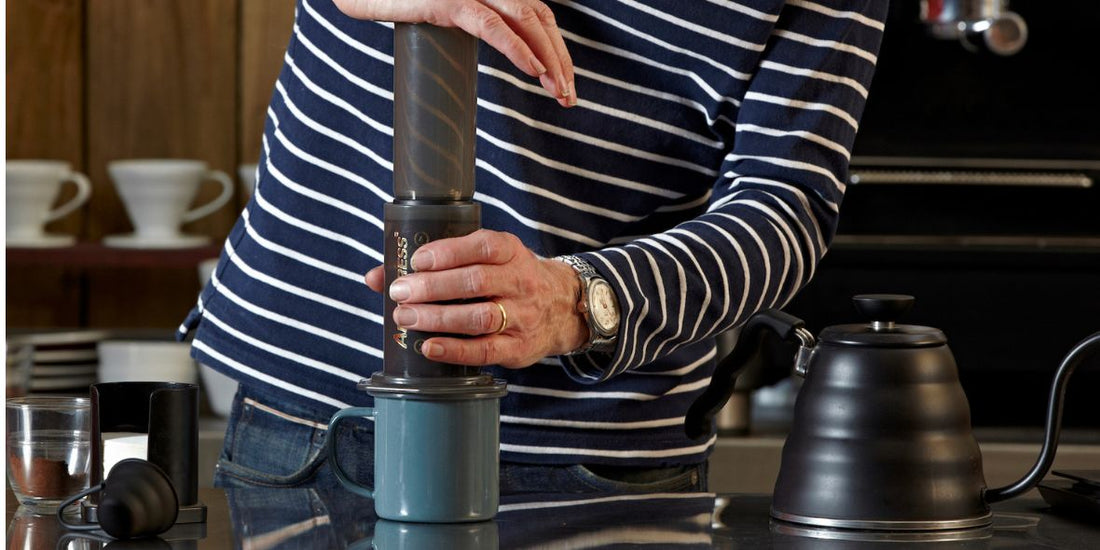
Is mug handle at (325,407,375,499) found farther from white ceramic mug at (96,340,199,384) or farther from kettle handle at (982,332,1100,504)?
white ceramic mug at (96,340,199,384)

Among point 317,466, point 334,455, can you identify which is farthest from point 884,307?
point 317,466

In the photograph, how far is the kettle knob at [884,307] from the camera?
80 cm

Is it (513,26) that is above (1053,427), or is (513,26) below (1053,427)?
above

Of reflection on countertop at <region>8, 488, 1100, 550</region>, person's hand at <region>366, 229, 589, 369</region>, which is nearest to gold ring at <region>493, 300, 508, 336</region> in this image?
person's hand at <region>366, 229, 589, 369</region>

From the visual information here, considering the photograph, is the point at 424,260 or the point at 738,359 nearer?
the point at 424,260

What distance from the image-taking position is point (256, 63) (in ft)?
7.38

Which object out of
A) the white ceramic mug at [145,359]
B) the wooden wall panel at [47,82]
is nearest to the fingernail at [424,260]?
the white ceramic mug at [145,359]

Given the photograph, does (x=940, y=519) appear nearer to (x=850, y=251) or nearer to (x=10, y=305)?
(x=850, y=251)

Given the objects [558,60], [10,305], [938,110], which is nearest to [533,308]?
[558,60]

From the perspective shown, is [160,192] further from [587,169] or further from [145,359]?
[587,169]

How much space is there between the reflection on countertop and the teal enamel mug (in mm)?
11

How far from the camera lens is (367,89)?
108 centimetres

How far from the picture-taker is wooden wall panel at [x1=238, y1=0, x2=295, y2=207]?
2.24 metres

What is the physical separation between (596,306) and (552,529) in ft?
0.47
